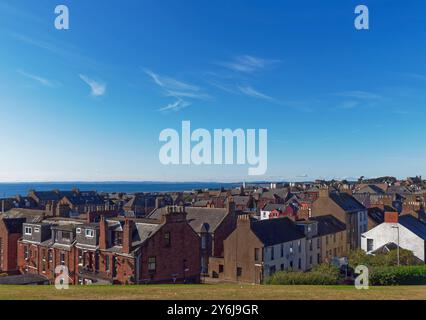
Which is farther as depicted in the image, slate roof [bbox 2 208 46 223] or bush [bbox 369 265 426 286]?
slate roof [bbox 2 208 46 223]

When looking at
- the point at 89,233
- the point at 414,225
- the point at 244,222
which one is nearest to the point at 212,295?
the point at 89,233

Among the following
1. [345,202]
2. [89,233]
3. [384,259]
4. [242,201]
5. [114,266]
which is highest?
[345,202]

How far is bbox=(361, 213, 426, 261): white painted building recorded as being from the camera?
1602 inches

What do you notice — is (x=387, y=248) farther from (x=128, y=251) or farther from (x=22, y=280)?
(x=22, y=280)

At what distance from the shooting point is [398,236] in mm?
40406

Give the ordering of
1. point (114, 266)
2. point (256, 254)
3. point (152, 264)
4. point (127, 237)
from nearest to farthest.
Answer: point (127, 237) → point (152, 264) → point (114, 266) → point (256, 254)

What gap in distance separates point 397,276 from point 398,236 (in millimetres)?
15712

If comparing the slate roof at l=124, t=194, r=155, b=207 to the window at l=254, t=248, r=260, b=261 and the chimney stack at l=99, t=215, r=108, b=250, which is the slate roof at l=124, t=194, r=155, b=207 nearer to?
the window at l=254, t=248, r=260, b=261

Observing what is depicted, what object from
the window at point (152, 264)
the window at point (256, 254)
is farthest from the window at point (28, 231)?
the window at point (256, 254)

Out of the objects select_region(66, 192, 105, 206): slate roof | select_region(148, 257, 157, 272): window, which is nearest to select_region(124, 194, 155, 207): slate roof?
select_region(66, 192, 105, 206): slate roof
